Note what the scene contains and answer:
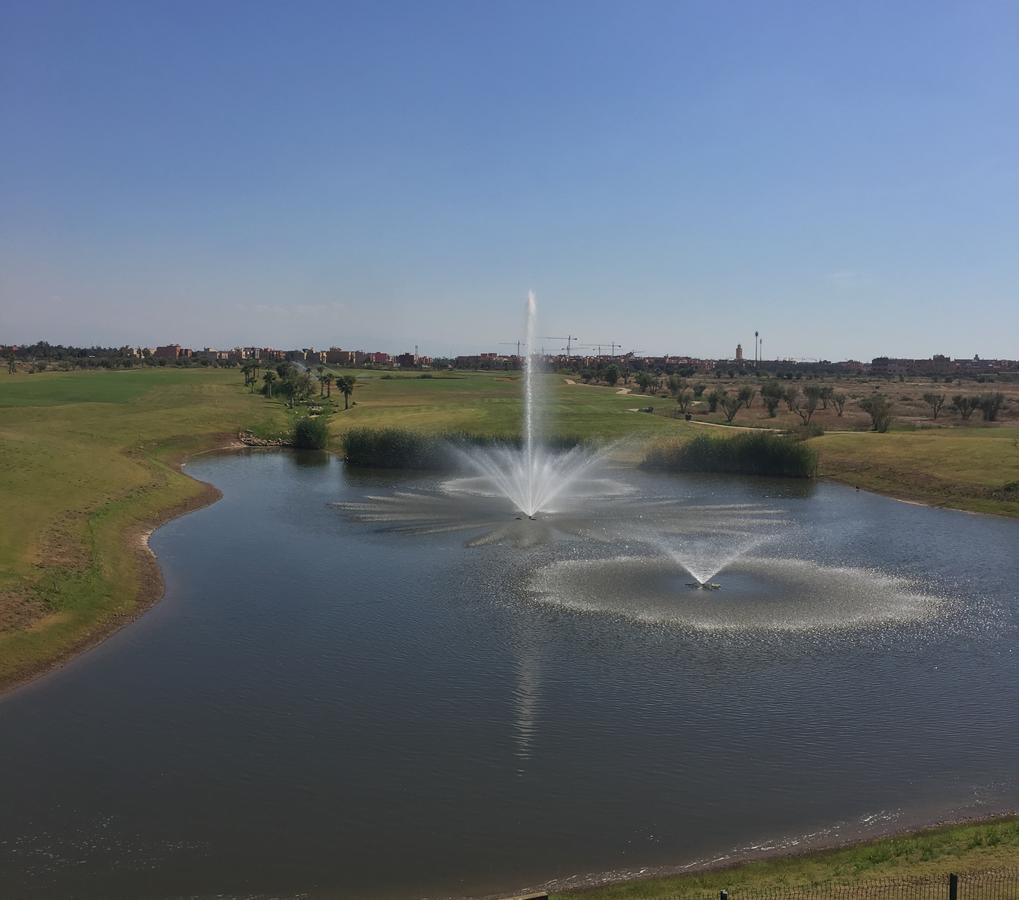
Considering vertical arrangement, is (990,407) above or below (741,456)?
above

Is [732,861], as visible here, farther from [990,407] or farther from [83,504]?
[990,407]

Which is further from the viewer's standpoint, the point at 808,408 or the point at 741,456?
the point at 808,408

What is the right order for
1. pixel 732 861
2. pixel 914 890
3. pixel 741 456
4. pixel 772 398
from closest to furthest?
pixel 914 890
pixel 732 861
pixel 741 456
pixel 772 398

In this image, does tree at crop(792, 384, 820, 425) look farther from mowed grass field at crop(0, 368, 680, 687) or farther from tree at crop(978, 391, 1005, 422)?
mowed grass field at crop(0, 368, 680, 687)

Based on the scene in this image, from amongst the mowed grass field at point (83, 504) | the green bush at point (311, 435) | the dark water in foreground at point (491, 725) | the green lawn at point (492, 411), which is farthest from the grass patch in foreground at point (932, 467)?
the mowed grass field at point (83, 504)

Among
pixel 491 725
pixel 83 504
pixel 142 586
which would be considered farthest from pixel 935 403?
pixel 491 725

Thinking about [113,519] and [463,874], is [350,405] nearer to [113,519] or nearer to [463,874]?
[113,519]

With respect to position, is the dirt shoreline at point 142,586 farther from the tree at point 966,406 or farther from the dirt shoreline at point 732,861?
the tree at point 966,406
